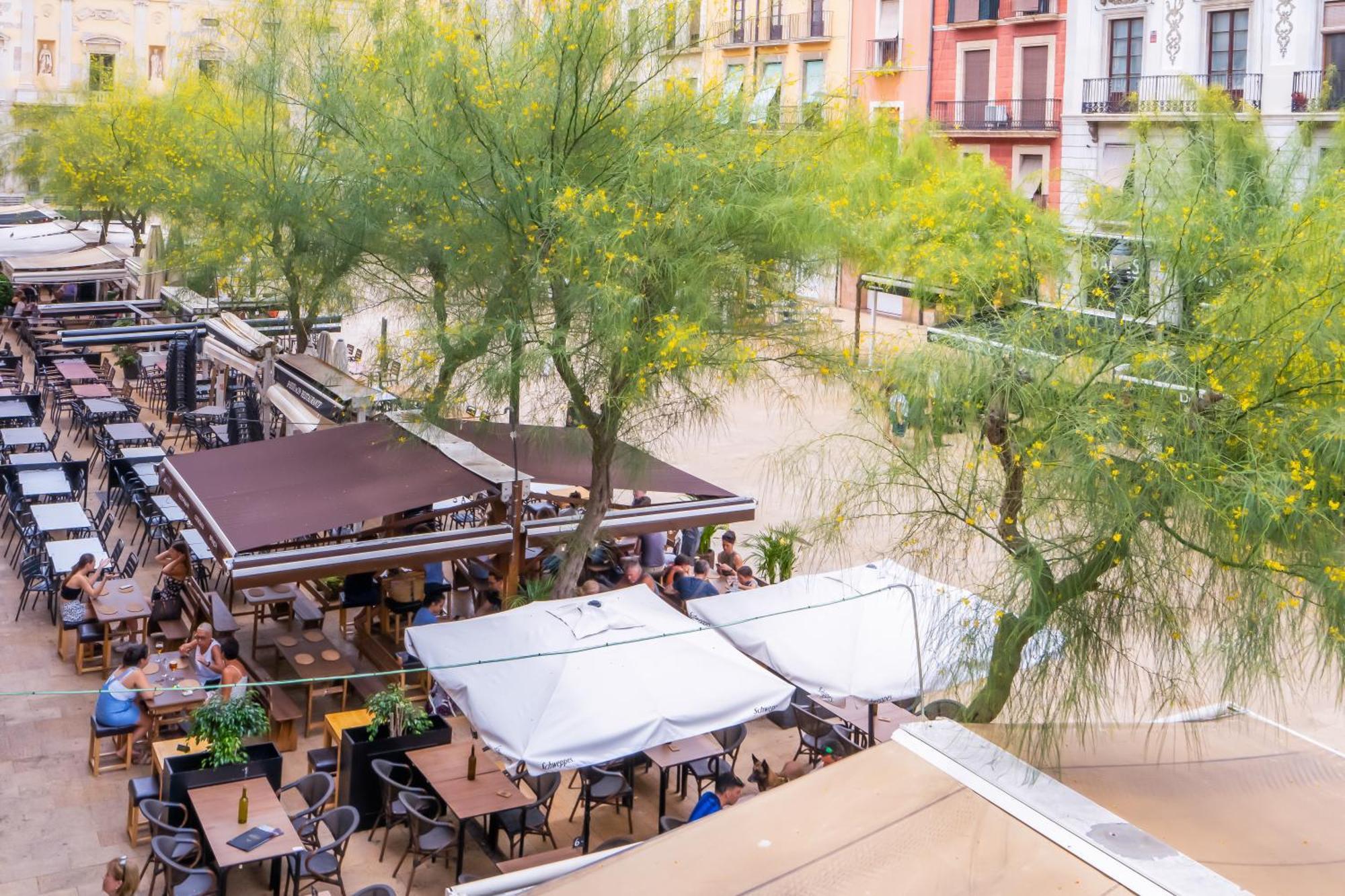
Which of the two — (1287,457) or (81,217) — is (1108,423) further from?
(81,217)

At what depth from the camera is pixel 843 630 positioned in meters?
9.70

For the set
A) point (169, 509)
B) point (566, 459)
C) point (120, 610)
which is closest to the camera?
point (120, 610)

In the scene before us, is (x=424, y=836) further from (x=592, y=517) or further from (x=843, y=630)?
(x=592, y=517)

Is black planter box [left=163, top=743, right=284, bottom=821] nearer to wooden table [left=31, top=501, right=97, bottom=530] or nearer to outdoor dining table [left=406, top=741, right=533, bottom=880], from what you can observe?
outdoor dining table [left=406, top=741, right=533, bottom=880]

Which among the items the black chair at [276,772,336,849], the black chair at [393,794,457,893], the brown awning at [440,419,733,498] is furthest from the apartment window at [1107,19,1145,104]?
the black chair at [276,772,336,849]

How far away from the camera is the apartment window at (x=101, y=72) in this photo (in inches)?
1234

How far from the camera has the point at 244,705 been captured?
8719 mm

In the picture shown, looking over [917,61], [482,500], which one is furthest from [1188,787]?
[917,61]

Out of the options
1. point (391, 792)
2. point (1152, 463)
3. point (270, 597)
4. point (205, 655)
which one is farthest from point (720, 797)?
point (270, 597)

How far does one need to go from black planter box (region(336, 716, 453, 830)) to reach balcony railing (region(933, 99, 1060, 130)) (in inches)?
943

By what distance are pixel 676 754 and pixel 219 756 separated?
2965 millimetres

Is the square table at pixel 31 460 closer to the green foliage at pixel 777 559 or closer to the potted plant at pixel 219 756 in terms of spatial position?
the potted plant at pixel 219 756

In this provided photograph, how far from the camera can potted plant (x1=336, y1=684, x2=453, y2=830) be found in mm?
9117

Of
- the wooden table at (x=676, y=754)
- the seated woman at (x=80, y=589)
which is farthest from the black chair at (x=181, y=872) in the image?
the seated woman at (x=80, y=589)
